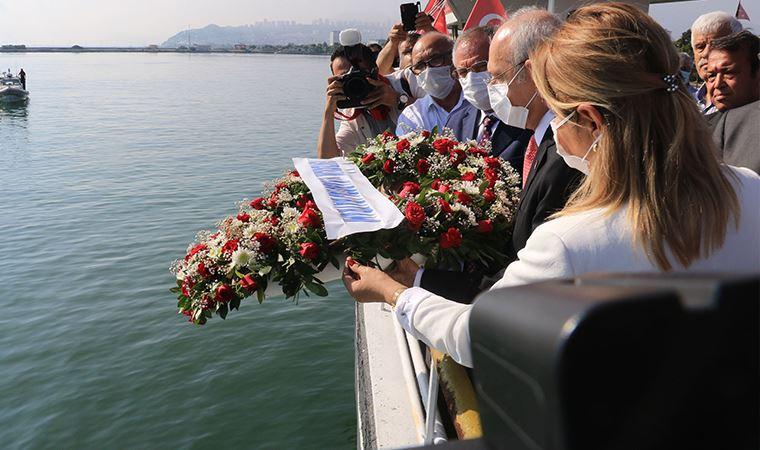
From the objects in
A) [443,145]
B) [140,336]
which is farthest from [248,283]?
[140,336]

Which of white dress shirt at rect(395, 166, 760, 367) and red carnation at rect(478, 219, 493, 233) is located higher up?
white dress shirt at rect(395, 166, 760, 367)

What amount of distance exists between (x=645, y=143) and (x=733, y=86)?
246cm

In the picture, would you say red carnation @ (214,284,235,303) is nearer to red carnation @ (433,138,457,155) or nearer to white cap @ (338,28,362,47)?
red carnation @ (433,138,457,155)

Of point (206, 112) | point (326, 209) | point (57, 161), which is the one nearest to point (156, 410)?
point (326, 209)

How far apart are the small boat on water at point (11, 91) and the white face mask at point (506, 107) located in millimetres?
40778

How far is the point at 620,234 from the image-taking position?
1388mm

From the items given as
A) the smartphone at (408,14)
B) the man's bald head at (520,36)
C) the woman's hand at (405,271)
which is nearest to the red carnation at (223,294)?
the woman's hand at (405,271)

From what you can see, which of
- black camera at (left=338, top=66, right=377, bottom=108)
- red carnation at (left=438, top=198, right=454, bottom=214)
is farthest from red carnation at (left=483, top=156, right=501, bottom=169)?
black camera at (left=338, top=66, right=377, bottom=108)

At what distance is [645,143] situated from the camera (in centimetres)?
145

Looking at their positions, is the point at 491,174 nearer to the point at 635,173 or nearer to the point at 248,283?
the point at 248,283

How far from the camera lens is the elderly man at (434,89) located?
4074 millimetres

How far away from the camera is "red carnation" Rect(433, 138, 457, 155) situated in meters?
3.16

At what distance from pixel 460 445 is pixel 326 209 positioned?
6.03 feet

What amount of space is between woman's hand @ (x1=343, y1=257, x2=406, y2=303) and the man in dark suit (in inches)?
7.8
